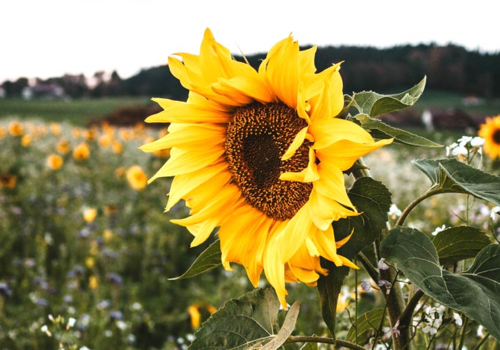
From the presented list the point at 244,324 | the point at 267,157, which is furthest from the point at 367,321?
the point at 267,157

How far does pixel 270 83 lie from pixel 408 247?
0.37 meters

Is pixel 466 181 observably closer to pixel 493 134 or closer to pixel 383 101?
pixel 383 101

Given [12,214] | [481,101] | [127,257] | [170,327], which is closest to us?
[170,327]

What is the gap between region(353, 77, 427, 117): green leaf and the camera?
0.82 meters

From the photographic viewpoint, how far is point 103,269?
398 cm

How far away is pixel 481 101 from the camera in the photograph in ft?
111

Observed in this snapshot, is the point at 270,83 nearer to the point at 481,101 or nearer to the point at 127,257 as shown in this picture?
the point at 127,257

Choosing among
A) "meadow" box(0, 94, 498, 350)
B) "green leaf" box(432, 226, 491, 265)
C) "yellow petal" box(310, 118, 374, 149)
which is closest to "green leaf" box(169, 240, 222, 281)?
"yellow petal" box(310, 118, 374, 149)

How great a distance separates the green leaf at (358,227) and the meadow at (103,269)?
729 millimetres

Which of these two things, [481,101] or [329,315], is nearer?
[329,315]

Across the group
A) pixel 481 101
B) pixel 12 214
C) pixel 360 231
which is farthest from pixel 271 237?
pixel 481 101

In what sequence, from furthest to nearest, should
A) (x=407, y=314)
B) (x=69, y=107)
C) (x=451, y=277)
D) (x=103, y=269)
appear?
(x=69, y=107) → (x=103, y=269) → (x=407, y=314) → (x=451, y=277)

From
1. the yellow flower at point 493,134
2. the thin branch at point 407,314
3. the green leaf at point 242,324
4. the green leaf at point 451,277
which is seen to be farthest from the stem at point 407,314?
the yellow flower at point 493,134

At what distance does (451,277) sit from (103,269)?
11.7 ft
